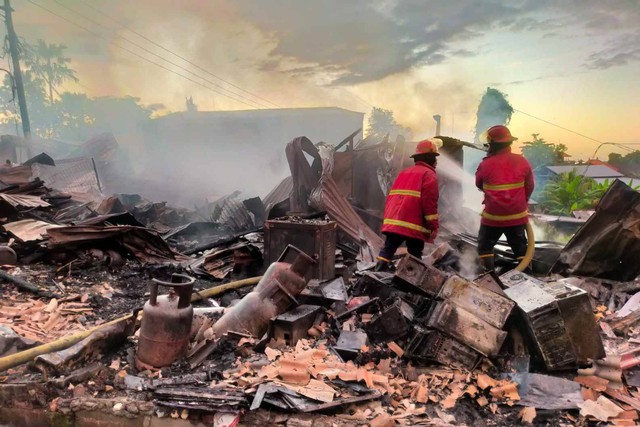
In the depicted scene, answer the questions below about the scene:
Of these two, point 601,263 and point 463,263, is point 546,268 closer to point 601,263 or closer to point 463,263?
point 601,263

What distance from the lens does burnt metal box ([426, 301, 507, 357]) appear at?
340 cm

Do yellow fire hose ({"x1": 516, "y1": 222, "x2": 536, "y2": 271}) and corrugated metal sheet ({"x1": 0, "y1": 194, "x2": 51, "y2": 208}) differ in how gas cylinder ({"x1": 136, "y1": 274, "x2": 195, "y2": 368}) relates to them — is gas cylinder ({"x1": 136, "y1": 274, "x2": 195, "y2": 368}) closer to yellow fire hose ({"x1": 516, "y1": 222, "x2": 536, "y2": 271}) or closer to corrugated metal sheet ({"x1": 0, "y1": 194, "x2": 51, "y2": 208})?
yellow fire hose ({"x1": 516, "y1": 222, "x2": 536, "y2": 271})

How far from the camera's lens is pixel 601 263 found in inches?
195

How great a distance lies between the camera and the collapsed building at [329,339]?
2.96 meters

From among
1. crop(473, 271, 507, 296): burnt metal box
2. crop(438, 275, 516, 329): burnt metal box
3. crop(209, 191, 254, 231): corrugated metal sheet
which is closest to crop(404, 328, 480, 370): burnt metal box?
crop(438, 275, 516, 329): burnt metal box

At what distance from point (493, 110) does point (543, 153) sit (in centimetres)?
782

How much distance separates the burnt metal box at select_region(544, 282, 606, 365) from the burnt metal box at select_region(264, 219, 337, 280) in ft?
10.5

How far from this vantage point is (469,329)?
344 cm

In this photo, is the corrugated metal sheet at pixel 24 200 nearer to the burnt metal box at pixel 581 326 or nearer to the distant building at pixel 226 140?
the burnt metal box at pixel 581 326

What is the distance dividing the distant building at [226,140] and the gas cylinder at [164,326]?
717 inches

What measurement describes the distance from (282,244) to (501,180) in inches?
129

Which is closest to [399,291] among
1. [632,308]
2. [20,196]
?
[632,308]

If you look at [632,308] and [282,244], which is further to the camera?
[282,244]

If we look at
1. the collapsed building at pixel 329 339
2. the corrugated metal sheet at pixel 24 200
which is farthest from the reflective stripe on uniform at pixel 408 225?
the corrugated metal sheet at pixel 24 200
